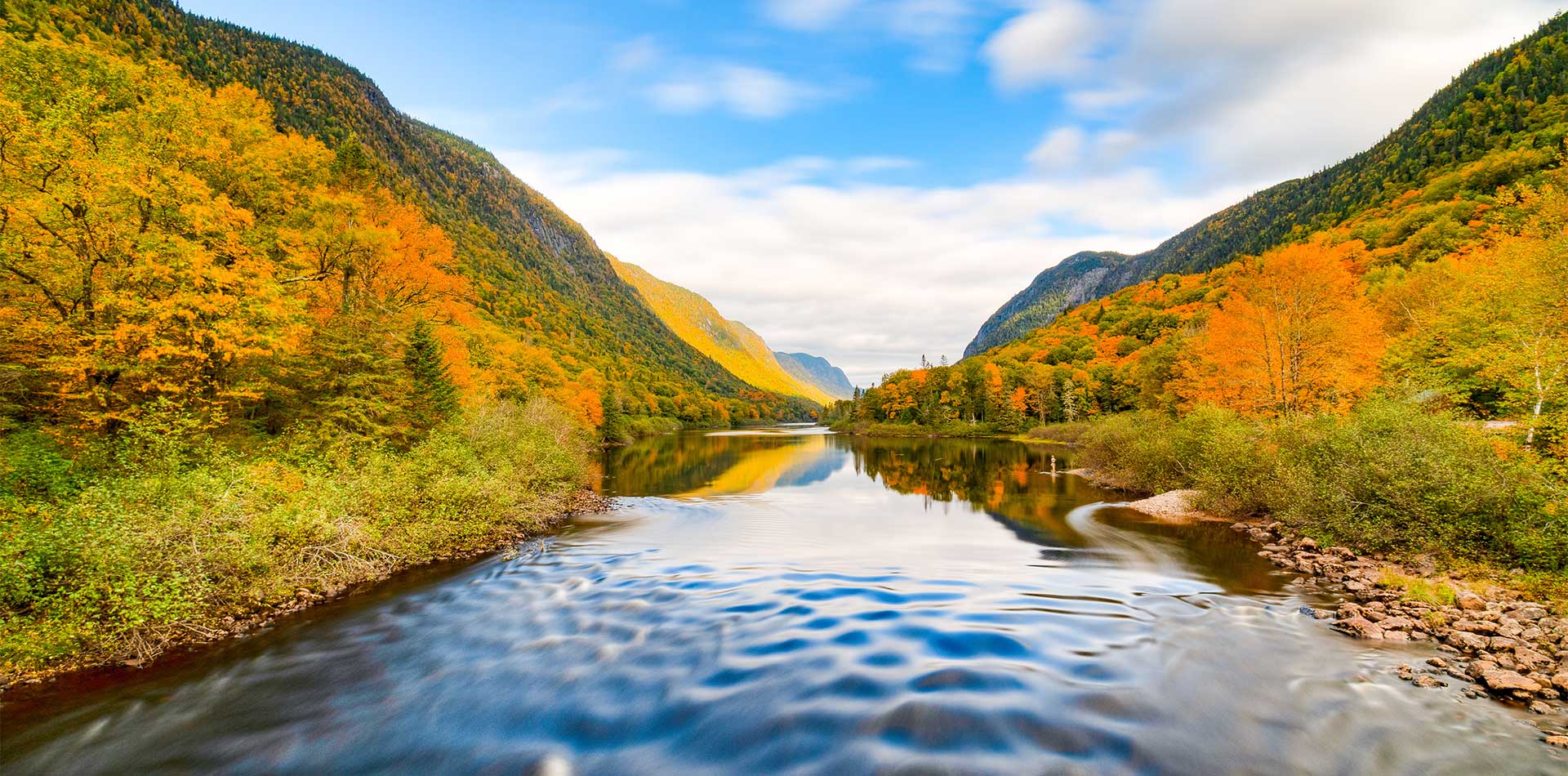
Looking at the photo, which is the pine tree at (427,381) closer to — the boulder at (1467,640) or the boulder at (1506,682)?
the boulder at (1506,682)

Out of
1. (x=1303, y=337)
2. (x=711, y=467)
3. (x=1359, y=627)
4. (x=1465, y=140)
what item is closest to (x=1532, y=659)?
(x=1359, y=627)

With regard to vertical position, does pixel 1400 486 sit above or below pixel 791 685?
A: above

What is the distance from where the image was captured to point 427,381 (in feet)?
80.6

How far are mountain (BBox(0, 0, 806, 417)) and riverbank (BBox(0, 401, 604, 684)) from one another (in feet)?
152

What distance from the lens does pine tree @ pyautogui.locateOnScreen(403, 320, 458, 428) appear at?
2397cm

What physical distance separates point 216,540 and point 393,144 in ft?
599

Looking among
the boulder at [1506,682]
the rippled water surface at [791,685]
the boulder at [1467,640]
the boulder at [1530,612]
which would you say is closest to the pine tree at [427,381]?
the rippled water surface at [791,685]

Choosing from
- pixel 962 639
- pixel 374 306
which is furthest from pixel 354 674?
pixel 374 306

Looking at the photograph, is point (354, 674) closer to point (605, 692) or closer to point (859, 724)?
point (605, 692)

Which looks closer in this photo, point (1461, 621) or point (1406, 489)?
point (1461, 621)

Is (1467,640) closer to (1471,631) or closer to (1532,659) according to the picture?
(1471,631)

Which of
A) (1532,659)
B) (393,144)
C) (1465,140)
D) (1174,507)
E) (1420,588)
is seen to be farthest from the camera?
(393,144)

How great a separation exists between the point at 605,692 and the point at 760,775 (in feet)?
11.0

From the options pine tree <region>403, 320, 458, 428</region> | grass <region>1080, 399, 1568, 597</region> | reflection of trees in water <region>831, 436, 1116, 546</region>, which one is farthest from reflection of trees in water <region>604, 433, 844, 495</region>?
grass <region>1080, 399, 1568, 597</region>
